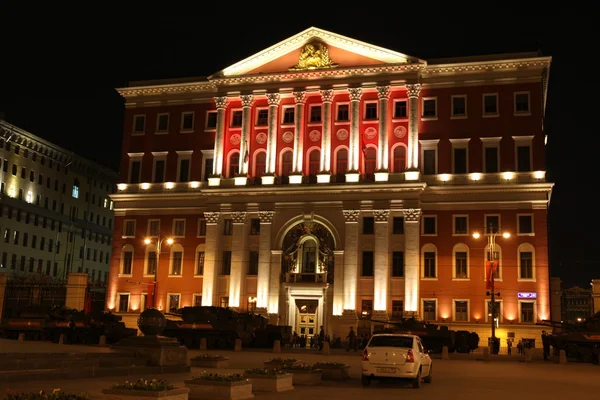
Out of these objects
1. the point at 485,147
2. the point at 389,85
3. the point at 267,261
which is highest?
the point at 389,85

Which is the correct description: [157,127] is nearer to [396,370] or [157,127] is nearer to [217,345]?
[217,345]

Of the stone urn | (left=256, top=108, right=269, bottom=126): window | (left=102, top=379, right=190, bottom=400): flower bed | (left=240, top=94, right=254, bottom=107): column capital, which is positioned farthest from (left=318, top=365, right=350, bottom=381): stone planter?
(left=240, top=94, right=254, bottom=107): column capital

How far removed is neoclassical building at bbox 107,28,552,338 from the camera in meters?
50.5

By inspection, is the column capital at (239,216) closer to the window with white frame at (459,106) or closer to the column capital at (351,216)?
the column capital at (351,216)

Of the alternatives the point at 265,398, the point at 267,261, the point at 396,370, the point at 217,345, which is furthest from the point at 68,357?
the point at 267,261

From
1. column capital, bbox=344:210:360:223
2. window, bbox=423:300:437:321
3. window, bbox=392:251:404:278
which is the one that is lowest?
window, bbox=423:300:437:321

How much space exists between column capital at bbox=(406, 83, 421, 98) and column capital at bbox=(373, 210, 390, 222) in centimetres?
891

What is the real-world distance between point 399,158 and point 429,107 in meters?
4.56

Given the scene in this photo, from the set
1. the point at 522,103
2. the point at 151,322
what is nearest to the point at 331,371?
the point at 151,322

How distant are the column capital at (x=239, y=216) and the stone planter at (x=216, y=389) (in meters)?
38.2

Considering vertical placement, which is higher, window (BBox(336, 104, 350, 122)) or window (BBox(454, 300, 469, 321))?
window (BBox(336, 104, 350, 122))

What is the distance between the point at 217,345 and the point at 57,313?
411 inches

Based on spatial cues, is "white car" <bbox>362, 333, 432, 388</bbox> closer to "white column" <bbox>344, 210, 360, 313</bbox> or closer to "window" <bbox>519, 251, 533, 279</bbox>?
"white column" <bbox>344, 210, 360, 313</bbox>

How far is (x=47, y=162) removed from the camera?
88.3 metres
